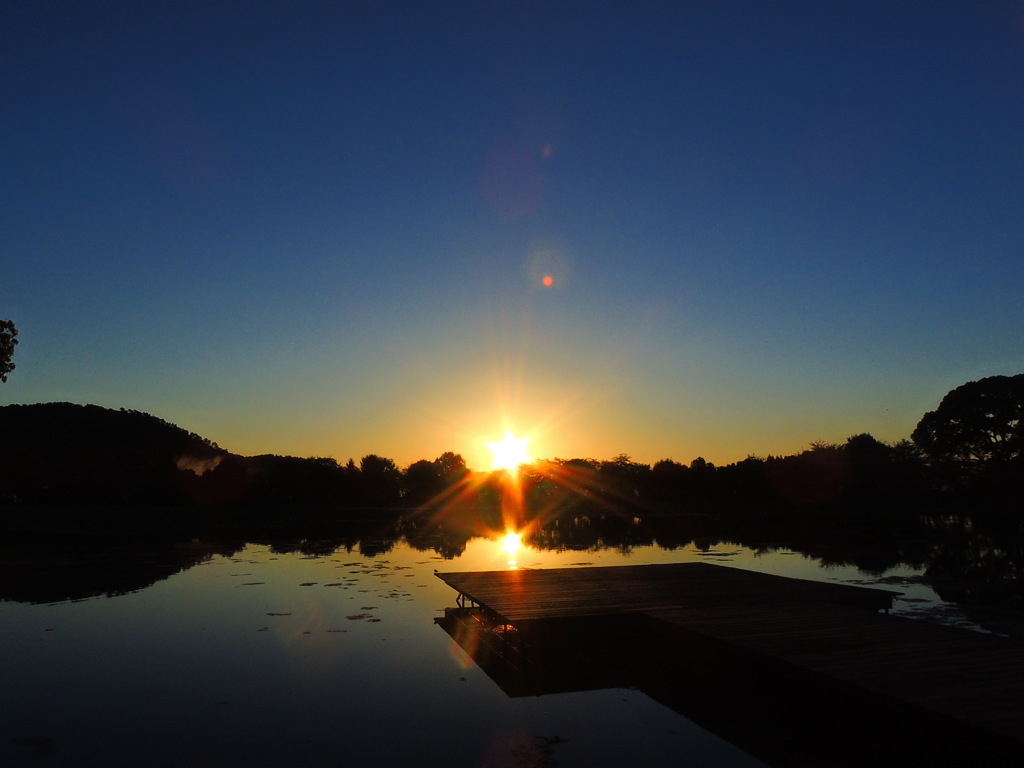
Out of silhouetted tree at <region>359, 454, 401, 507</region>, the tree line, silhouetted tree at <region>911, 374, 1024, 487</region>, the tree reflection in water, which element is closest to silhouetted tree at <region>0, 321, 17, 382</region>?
the tree reflection in water

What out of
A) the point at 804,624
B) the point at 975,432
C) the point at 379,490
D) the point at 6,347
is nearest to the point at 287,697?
the point at 804,624

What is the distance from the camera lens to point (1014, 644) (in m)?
8.84

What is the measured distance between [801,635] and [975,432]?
59.2 m

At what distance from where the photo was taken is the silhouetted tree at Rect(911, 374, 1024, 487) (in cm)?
5512

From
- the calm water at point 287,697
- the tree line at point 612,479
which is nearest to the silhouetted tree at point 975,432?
the tree line at point 612,479

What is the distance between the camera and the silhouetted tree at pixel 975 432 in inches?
2170

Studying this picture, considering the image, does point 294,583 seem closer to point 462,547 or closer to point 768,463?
point 462,547

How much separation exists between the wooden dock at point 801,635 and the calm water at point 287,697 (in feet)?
4.28

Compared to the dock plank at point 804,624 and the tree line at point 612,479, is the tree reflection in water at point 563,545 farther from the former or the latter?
the tree line at point 612,479

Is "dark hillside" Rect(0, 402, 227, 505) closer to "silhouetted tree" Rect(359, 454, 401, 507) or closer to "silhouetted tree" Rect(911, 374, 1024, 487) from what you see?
"silhouetted tree" Rect(359, 454, 401, 507)

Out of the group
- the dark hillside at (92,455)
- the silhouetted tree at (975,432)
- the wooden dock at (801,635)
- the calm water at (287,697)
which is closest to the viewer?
the wooden dock at (801,635)

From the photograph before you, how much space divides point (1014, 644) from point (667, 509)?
203 feet

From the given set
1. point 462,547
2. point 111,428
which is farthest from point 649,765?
point 111,428

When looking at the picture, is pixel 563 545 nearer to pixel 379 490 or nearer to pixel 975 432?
pixel 975 432
